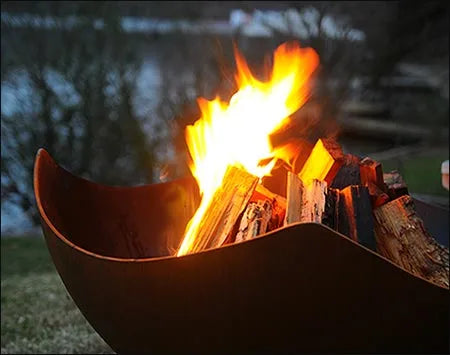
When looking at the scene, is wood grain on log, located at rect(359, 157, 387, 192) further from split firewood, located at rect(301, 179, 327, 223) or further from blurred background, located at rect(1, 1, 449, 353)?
blurred background, located at rect(1, 1, 449, 353)

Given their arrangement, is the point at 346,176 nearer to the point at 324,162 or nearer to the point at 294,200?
the point at 324,162

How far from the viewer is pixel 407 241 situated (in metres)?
1.68

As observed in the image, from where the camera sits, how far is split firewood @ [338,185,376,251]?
154cm

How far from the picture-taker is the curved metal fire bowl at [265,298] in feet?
4.31

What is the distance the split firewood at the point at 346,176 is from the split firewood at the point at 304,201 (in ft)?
0.36

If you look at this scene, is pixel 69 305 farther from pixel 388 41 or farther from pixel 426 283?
pixel 388 41

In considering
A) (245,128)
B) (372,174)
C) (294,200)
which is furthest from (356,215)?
(245,128)

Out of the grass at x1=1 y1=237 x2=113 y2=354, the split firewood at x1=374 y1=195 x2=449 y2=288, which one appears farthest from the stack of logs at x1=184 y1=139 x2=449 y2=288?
the grass at x1=1 y1=237 x2=113 y2=354

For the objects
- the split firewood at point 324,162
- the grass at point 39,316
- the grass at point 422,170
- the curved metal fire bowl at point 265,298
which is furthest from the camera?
the grass at point 422,170

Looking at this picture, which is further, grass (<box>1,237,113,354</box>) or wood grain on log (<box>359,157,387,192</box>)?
grass (<box>1,237,113,354</box>)

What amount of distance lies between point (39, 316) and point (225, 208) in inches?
55.3

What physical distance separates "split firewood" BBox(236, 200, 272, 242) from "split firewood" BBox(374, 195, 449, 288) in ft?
0.97

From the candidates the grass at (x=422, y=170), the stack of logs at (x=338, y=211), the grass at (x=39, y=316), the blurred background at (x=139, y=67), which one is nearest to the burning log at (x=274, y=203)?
the stack of logs at (x=338, y=211)

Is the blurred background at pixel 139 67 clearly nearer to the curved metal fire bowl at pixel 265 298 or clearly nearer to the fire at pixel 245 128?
the fire at pixel 245 128
